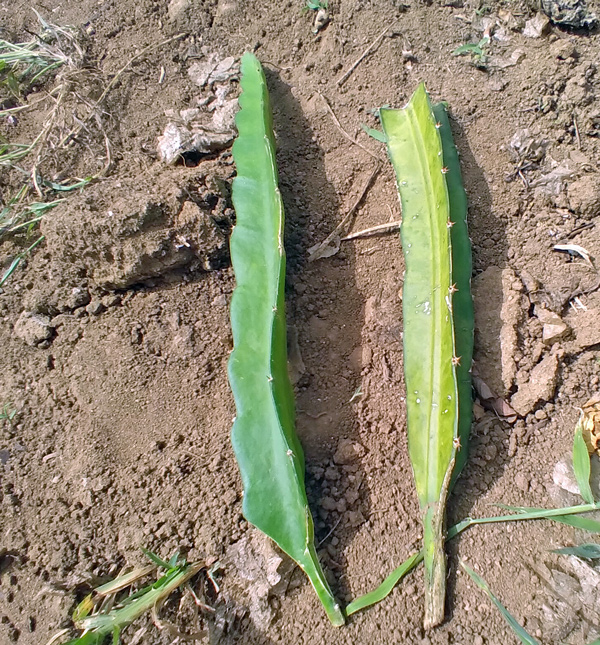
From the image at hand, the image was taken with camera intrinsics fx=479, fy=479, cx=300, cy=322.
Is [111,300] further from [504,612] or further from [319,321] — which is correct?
[504,612]

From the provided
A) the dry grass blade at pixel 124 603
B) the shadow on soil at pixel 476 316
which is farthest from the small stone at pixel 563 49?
the dry grass blade at pixel 124 603

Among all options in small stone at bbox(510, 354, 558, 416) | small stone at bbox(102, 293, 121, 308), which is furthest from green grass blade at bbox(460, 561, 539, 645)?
small stone at bbox(102, 293, 121, 308)

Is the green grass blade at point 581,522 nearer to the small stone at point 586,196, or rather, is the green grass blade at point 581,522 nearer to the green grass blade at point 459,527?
the green grass blade at point 459,527

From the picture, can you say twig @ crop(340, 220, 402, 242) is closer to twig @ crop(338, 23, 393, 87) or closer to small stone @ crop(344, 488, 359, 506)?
twig @ crop(338, 23, 393, 87)

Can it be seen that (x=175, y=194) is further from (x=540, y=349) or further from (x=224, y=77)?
(x=540, y=349)

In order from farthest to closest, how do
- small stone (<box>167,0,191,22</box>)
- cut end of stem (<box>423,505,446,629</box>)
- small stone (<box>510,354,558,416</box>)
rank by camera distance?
small stone (<box>167,0,191,22</box>) → small stone (<box>510,354,558,416</box>) → cut end of stem (<box>423,505,446,629</box>)

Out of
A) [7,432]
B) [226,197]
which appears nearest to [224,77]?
[226,197]
